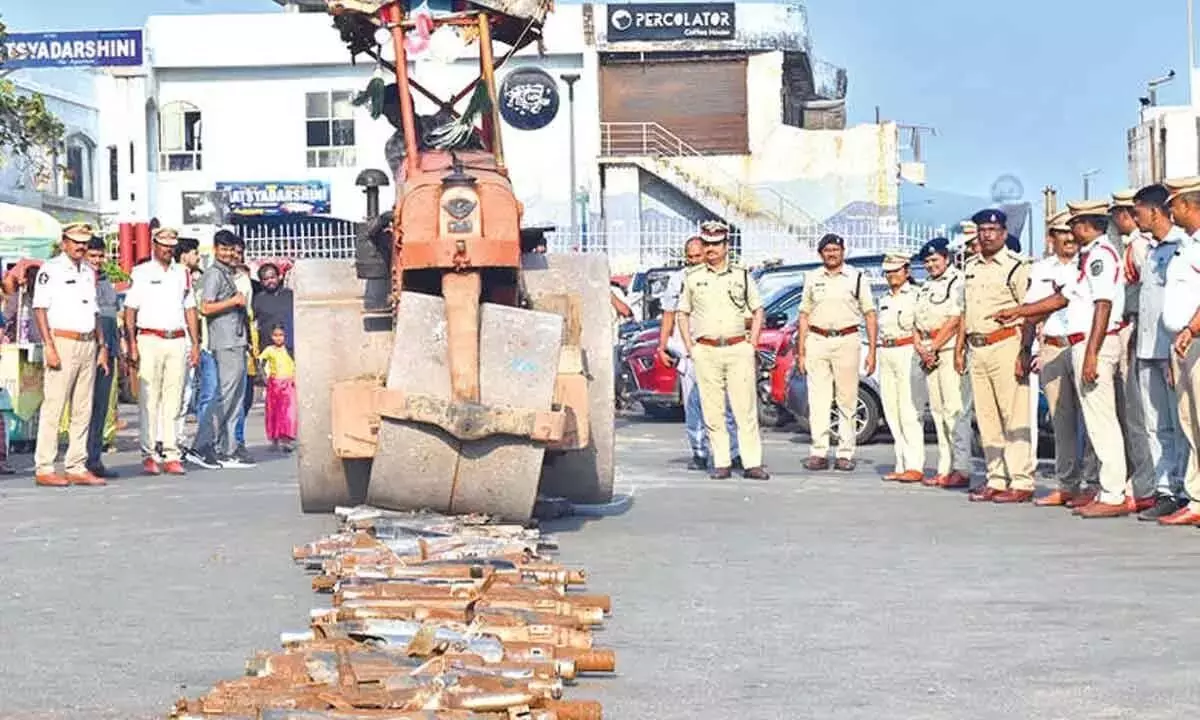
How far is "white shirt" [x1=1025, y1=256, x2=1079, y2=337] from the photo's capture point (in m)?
13.1

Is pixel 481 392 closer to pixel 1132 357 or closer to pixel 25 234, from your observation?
pixel 1132 357

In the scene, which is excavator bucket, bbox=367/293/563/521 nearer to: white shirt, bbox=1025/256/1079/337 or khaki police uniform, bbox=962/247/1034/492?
white shirt, bbox=1025/256/1079/337

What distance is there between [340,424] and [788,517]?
318 cm

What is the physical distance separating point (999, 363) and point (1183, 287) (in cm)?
237

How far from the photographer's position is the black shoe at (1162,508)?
12.4 metres

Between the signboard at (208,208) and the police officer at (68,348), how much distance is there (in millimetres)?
32975

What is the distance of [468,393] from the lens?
1064 cm

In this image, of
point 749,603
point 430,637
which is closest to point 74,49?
point 749,603

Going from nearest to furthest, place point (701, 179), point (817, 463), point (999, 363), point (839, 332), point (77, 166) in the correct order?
point (999, 363) → point (839, 332) → point (817, 463) → point (77, 166) → point (701, 179)

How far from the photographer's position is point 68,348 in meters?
15.3

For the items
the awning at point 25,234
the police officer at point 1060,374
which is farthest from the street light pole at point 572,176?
the police officer at point 1060,374

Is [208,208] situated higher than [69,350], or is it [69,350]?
[208,208]

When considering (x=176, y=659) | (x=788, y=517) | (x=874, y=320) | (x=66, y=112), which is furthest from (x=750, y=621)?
(x=66, y=112)

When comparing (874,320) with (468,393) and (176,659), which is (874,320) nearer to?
(468,393)
